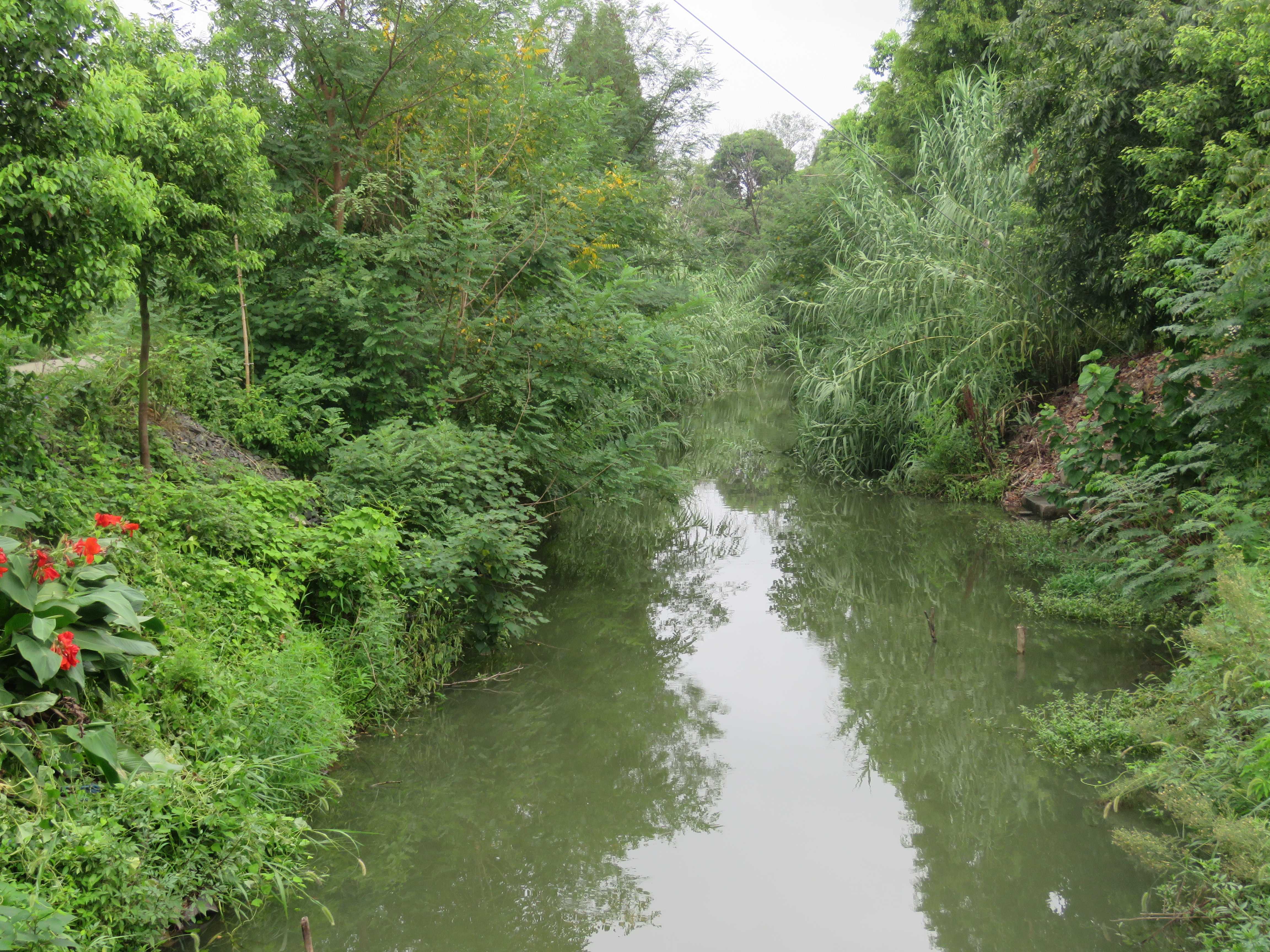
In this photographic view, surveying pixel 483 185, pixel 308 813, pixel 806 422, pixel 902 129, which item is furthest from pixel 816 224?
pixel 308 813

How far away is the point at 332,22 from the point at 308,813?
6915 mm

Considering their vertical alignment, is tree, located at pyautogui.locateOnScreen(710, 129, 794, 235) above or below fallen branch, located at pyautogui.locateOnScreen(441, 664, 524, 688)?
above

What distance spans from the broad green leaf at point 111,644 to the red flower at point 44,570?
252mm

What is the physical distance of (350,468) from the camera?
6.25 metres

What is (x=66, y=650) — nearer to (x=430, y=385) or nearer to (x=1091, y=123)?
(x=430, y=385)

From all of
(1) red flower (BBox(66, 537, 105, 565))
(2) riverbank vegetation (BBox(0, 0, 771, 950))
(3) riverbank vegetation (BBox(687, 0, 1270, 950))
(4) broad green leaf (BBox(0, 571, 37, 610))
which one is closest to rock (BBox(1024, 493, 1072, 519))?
(3) riverbank vegetation (BBox(687, 0, 1270, 950))

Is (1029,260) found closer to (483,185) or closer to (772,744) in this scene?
(483,185)

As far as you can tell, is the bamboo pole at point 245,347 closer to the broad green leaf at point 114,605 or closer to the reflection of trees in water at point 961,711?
the broad green leaf at point 114,605

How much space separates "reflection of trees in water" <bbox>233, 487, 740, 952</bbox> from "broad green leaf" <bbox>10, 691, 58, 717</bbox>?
1.26 metres

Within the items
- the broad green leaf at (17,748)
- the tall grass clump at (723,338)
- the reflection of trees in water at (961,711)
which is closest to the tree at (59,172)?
the broad green leaf at (17,748)

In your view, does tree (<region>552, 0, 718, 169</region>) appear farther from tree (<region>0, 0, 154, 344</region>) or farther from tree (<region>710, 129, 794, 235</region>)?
tree (<region>710, 129, 794, 235</region>)

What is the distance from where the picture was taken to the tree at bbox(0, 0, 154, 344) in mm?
3568

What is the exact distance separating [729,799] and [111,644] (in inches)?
128

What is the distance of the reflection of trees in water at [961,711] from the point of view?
3.91 meters
